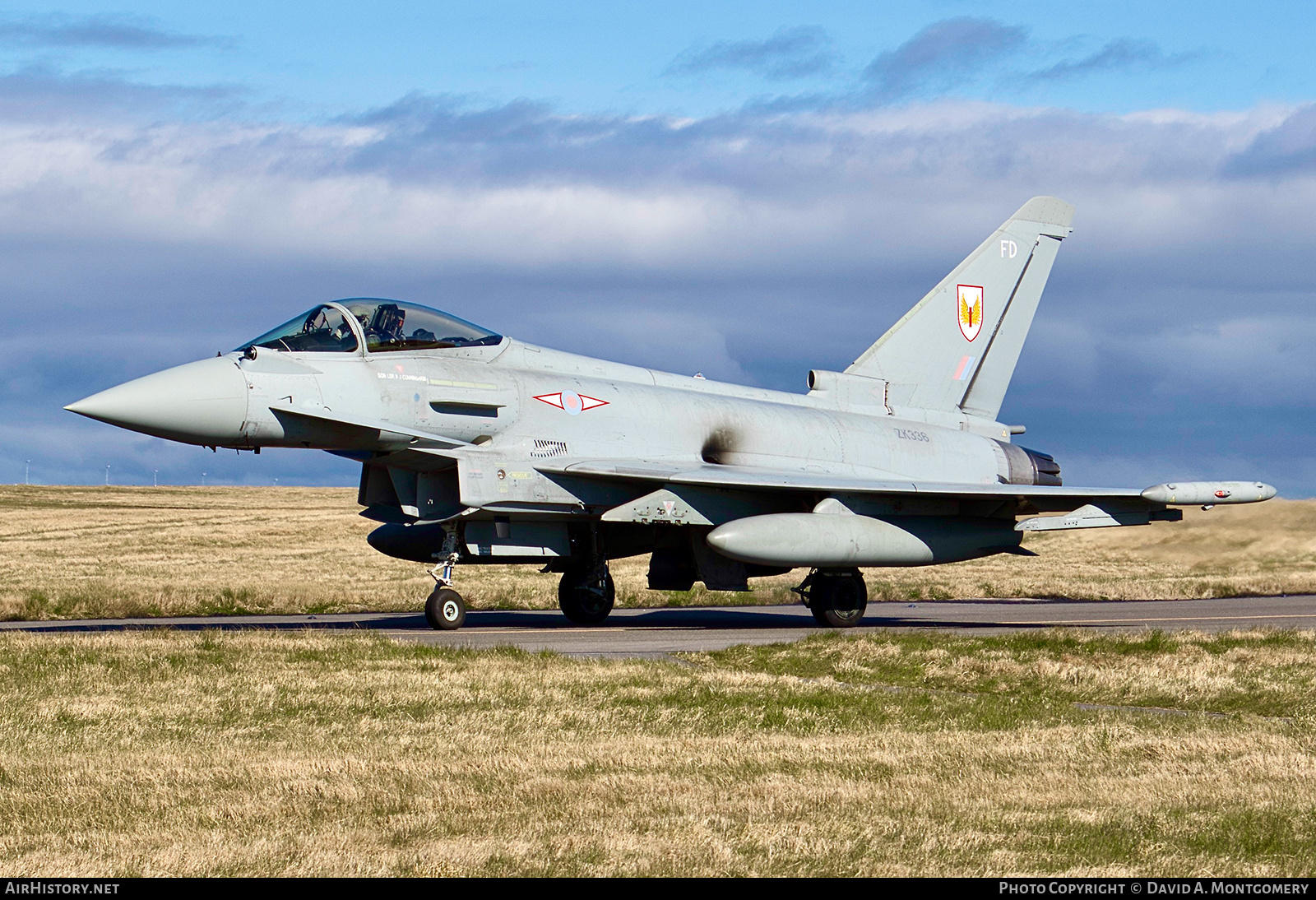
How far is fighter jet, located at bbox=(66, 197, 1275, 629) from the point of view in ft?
50.0

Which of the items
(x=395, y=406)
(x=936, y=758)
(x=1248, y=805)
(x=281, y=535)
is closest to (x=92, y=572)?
(x=281, y=535)

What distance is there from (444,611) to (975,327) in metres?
10.7

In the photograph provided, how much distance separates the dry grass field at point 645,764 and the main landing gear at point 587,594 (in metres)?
6.39

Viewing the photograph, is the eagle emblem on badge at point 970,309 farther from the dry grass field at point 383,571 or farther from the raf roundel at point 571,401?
the raf roundel at point 571,401

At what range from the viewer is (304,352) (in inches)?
605

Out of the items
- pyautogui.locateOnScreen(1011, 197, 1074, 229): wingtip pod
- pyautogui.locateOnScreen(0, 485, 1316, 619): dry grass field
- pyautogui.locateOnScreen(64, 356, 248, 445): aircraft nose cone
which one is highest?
pyautogui.locateOnScreen(1011, 197, 1074, 229): wingtip pod

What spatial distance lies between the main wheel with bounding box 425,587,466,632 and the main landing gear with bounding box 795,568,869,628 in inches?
189

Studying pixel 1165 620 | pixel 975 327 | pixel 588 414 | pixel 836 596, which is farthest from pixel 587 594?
pixel 975 327

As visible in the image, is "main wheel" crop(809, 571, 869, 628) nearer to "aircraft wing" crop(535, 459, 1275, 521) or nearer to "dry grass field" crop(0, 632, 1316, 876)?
"aircraft wing" crop(535, 459, 1275, 521)

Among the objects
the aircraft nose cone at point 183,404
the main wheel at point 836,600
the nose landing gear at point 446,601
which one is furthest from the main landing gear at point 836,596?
the aircraft nose cone at point 183,404

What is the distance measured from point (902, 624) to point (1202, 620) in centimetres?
419

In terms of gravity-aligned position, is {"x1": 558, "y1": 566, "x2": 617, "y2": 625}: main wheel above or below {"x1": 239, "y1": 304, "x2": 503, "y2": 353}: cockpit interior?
below

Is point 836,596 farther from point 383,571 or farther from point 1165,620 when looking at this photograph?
point 383,571

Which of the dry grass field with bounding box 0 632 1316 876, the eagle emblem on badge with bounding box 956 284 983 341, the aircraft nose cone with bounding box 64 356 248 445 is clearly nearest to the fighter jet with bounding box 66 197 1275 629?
the aircraft nose cone with bounding box 64 356 248 445
